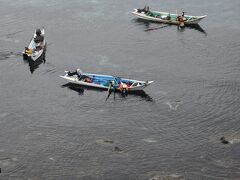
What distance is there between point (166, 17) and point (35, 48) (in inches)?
1684

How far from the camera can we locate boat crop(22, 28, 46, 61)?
437 feet

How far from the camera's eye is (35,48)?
137m

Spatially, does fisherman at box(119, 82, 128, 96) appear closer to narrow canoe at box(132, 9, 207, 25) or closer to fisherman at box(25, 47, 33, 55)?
fisherman at box(25, 47, 33, 55)

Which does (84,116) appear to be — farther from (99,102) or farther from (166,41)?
(166,41)

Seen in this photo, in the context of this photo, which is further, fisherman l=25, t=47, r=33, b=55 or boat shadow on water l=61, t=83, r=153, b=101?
fisherman l=25, t=47, r=33, b=55

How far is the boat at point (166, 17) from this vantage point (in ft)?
499

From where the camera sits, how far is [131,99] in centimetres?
11500

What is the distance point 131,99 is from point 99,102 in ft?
24.0

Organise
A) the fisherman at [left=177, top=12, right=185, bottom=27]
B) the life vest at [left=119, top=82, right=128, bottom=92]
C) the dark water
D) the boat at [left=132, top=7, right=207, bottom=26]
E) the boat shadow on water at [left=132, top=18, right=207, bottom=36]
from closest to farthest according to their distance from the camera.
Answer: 1. the dark water
2. the life vest at [left=119, top=82, right=128, bottom=92]
3. the fisherman at [left=177, top=12, right=185, bottom=27]
4. the boat at [left=132, top=7, right=207, bottom=26]
5. the boat shadow on water at [left=132, top=18, right=207, bottom=36]

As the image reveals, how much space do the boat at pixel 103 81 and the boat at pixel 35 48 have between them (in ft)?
48.0

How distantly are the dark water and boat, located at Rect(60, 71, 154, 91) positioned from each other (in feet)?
6.58

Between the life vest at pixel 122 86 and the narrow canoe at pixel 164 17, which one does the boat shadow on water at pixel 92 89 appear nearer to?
the life vest at pixel 122 86

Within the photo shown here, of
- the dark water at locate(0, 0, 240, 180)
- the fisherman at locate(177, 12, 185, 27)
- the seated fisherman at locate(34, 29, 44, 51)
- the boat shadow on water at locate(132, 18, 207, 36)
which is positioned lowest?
the dark water at locate(0, 0, 240, 180)

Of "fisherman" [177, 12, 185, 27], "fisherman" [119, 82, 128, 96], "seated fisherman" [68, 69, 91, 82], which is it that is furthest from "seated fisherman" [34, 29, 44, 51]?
"fisherman" [177, 12, 185, 27]
